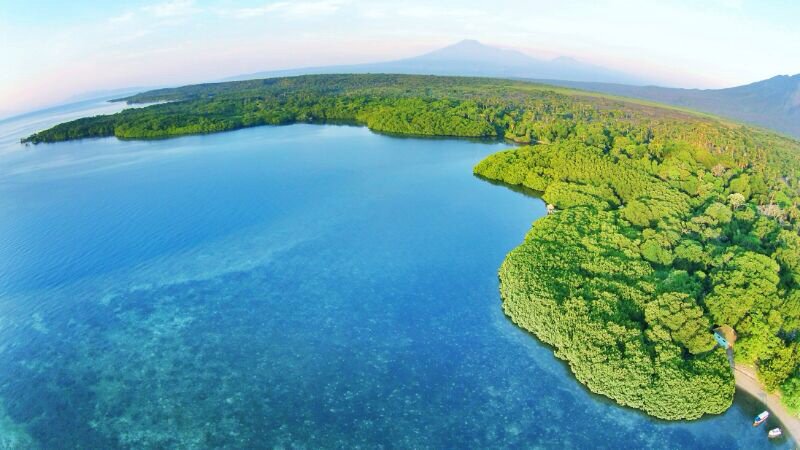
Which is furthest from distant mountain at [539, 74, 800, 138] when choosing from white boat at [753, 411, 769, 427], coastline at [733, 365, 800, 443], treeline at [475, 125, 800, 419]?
white boat at [753, 411, 769, 427]

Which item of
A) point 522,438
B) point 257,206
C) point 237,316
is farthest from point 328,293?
point 257,206

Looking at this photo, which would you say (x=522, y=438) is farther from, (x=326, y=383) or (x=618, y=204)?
(x=618, y=204)

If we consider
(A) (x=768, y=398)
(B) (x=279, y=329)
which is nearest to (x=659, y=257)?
(A) (x=768, y=398)

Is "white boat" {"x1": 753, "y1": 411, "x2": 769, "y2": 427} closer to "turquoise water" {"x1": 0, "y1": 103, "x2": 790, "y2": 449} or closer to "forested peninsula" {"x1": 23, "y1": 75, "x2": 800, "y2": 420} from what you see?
"turquoise water" {"x1": 0, "y1": 103, "x2": 790, "y2": 449}

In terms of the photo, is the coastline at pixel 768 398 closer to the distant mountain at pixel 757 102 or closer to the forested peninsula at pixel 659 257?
the forested peninsula at pixel 659 257

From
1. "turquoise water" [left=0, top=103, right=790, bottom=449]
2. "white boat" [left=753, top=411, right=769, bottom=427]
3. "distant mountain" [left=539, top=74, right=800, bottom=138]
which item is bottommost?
"white boat" [left=753, top=411, right=769, bottom=427]

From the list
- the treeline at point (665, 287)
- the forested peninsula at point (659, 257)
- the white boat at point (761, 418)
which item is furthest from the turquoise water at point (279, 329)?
the forested peninsula at point (659, 257)
